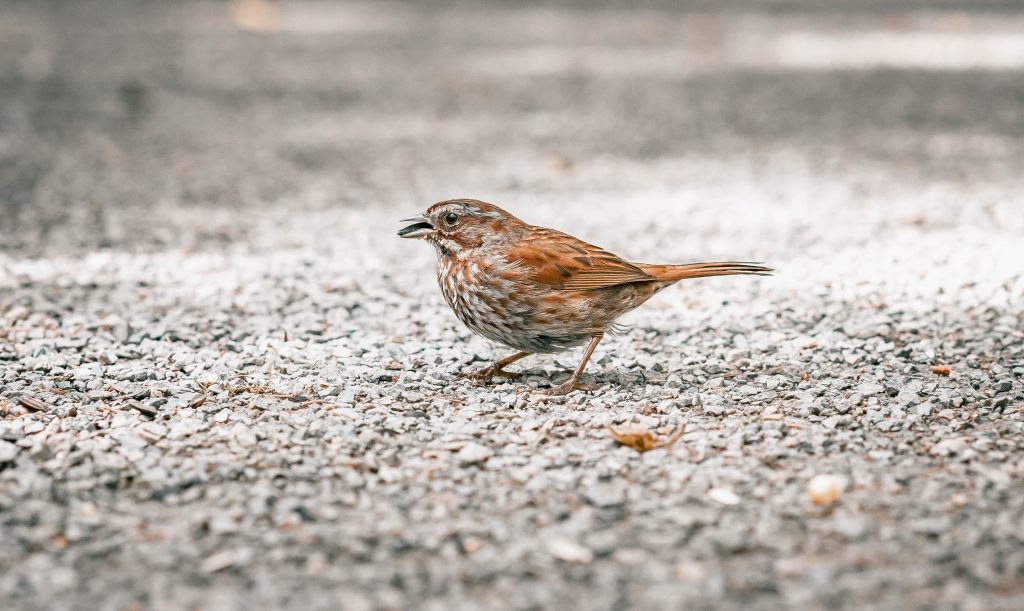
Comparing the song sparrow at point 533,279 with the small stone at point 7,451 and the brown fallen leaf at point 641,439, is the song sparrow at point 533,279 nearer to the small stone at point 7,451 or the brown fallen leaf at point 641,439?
the brown fallen leaf at point 641,439

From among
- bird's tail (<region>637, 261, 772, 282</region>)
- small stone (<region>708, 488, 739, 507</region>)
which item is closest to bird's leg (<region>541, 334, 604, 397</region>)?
bird's tail (<region>637, 261, 772, 282</region>)

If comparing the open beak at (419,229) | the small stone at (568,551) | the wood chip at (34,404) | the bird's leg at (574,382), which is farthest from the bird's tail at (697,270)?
the wood chip at (34,404)

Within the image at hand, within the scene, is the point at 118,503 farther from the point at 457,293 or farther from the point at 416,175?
the point at 416,175

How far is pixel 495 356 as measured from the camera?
471 cm

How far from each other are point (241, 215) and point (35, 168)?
202 centimetres

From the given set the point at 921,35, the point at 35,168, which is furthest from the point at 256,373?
the point at 921,35

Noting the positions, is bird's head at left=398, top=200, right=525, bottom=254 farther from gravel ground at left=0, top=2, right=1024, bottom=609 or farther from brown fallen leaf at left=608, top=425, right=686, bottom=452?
brown fallen leaf at left=608, top=425, right=686, bottom=452

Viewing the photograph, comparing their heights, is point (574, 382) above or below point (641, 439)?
above

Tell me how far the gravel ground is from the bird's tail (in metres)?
0.42

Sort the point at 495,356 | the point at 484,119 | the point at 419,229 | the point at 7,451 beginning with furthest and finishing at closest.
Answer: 1. the point at 484,119
2. the point at 495,356
3. the point at 419,229
4. the point at 7,451

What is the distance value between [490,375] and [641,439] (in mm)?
910

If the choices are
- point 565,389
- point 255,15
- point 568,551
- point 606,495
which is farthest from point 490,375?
point 255,15

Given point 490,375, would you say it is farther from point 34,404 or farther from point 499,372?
point 34,404

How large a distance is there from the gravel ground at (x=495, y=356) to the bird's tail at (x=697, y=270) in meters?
0.42
